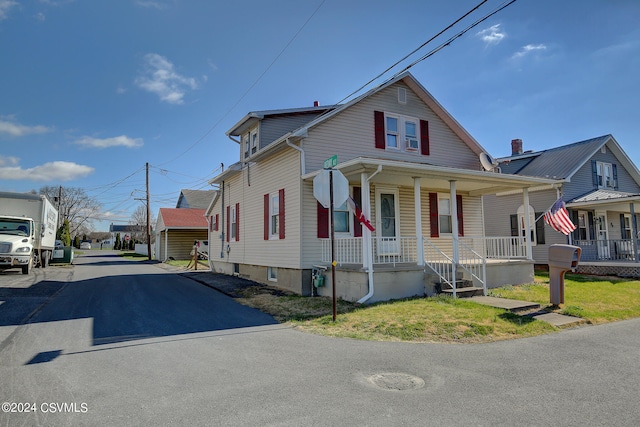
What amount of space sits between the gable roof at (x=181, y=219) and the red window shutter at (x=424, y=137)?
20463 mm

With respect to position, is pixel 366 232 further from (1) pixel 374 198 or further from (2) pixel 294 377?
(2) pixel 294 377

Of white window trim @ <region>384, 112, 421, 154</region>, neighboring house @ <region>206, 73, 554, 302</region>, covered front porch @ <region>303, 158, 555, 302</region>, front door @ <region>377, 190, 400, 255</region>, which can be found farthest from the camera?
white window trim @ <region>384, 112, 421, 154</region>

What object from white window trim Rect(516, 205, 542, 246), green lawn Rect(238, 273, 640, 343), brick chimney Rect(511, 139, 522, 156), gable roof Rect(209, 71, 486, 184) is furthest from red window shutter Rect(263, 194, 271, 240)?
brick chimney Rect(511, 139, 522, 156)

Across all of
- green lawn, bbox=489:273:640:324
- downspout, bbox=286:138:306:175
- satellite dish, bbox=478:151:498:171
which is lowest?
green lawn, bbox=489:273:640:324

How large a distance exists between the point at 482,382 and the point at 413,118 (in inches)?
446

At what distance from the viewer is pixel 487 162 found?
15141 mm

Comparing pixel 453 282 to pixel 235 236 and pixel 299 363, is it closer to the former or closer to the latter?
pixel 299 363

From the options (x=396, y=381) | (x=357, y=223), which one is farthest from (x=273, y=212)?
(x=396, y=381)

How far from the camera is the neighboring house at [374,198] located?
414 inches

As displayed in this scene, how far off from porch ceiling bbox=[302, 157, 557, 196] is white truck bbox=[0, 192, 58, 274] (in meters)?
13.2

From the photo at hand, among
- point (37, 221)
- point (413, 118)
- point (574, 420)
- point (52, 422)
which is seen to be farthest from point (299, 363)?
point (37, 221)

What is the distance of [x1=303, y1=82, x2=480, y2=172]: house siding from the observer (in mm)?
12258

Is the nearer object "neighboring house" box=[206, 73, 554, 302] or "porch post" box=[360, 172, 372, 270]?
"porch post" box=[360, 172, 372, 270]

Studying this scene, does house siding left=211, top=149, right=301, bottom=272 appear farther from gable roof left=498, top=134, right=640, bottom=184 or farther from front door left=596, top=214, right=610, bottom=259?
front door left=596, top=214, right=610, bottom=259
